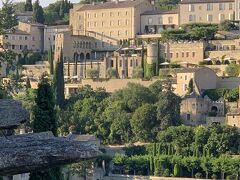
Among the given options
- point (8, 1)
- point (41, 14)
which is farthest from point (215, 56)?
point (8, 1)

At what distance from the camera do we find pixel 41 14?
3450 inches

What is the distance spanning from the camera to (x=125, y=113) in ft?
190

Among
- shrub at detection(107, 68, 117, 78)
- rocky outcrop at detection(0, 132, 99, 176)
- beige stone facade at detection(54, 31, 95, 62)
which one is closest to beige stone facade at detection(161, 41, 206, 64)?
shrub at detection(107, 68, 117, 78)

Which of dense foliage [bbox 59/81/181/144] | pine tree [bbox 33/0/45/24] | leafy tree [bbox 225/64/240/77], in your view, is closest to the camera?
dense foliage [bbox 59/81/181/144]

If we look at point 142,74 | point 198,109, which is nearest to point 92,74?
point 142,74

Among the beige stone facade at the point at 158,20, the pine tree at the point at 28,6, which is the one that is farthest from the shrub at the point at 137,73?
the pine tree at the point at 28,6

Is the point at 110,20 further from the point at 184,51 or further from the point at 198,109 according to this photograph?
the point at 198,109

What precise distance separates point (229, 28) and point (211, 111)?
49.6 feet

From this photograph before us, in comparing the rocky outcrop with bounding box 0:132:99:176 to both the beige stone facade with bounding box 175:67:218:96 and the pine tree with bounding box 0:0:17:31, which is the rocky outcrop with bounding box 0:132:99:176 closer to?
the pine tree with bounding box 0:0:17:31

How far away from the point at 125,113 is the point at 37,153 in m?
52.7

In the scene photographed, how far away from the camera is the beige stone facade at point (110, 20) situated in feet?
248

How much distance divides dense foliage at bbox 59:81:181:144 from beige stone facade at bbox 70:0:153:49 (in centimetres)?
1382

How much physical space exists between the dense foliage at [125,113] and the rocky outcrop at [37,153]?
163 feet

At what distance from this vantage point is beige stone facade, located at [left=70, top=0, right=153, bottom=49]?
248ft
